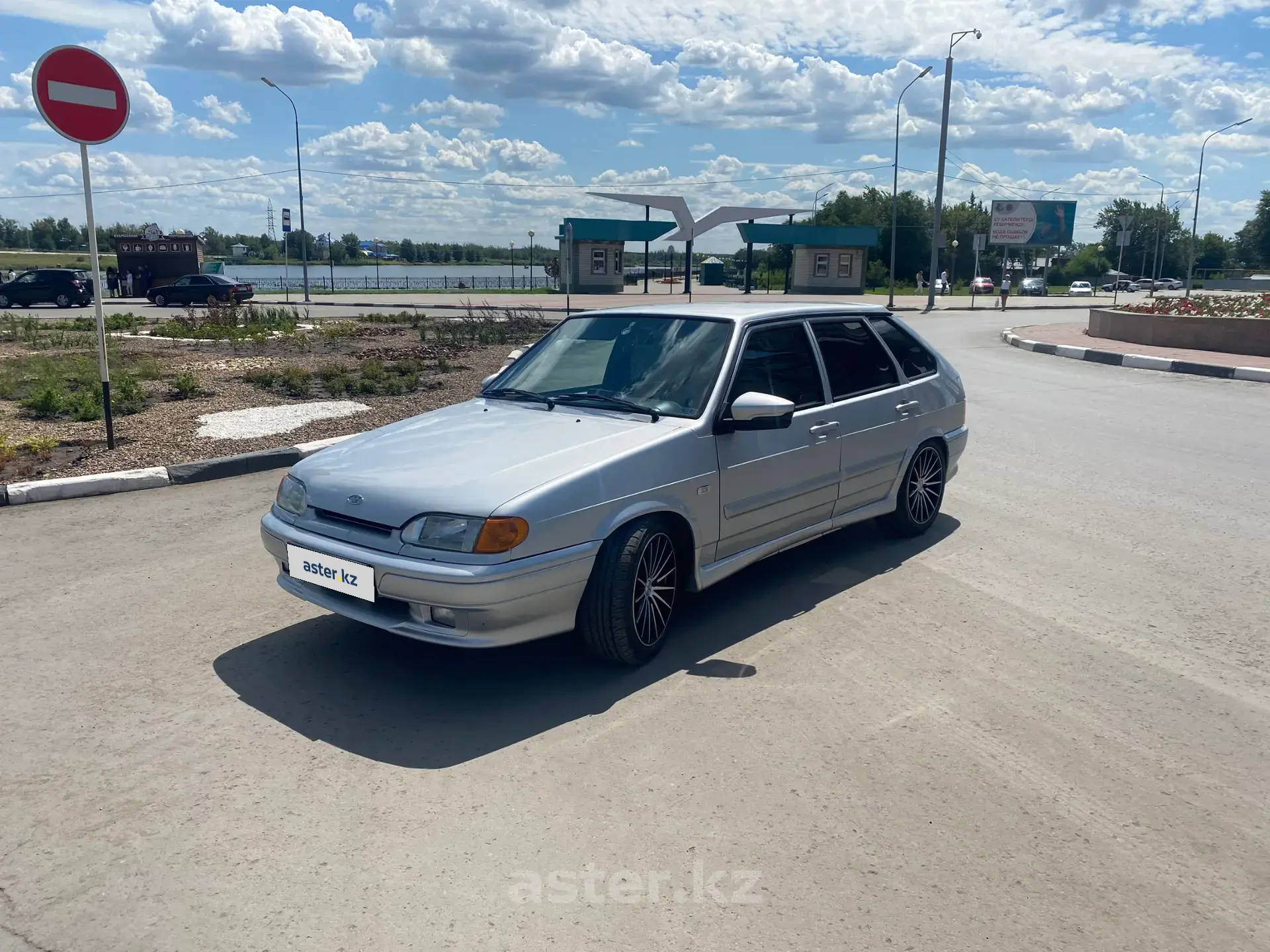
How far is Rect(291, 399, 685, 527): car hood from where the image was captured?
13.0ft

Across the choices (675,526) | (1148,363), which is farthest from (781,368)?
(1148,363)

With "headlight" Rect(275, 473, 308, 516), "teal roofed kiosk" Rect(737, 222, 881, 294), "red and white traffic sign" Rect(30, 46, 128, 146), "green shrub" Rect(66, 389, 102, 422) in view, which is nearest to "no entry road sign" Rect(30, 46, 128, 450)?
"red and white traffic sign" Rect(30, 46, 128, 146)

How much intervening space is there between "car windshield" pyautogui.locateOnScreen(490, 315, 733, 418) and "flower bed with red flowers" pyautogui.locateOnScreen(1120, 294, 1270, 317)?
18.8 m

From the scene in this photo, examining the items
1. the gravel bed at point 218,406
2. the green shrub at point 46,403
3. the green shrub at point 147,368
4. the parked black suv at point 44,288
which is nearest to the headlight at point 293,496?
the gravel bed at point 218,406

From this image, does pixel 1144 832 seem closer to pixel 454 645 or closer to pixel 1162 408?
pixel 454 645

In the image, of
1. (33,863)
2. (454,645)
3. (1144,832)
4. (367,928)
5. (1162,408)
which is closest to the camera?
(367,928)

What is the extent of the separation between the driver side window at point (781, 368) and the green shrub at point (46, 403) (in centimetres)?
808

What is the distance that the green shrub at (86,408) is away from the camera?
383 inches

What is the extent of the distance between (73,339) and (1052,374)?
1774cm

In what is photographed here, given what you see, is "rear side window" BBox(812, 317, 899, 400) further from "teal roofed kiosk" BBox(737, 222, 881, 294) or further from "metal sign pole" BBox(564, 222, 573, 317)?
"teal roofed kiosk" BBox(737, 222, 881, 294)

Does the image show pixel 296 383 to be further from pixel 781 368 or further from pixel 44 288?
pixel 44 288

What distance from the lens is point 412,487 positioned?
4.03 m

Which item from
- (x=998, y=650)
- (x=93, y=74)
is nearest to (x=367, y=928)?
(x=998, y=650)

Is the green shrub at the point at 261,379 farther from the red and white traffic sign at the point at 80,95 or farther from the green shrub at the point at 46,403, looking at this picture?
the red and white traffic sign at the point at 80,95
